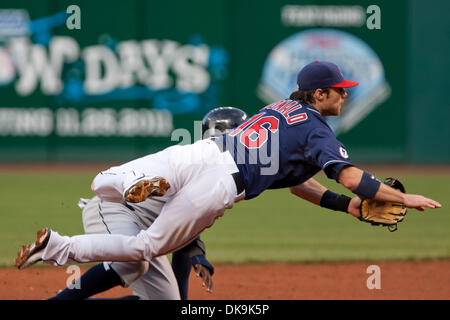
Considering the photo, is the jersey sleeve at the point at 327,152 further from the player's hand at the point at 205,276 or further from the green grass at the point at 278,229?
the green grass at the point at 278,229

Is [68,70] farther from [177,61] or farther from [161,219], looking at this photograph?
[161,219]

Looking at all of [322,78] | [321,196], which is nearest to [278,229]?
[321,196]

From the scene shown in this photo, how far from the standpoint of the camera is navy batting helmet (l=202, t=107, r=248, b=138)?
4.83m

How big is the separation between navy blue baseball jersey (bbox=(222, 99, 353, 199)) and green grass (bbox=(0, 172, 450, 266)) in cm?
313

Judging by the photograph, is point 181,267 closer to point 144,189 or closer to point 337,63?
point 144,189

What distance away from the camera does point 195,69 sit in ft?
52.4

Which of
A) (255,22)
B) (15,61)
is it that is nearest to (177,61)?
(255,22)

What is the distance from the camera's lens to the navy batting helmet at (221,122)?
4833mm

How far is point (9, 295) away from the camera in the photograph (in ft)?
18.5

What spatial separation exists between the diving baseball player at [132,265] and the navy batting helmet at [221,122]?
2.24 feet

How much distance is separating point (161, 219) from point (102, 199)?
457 mm

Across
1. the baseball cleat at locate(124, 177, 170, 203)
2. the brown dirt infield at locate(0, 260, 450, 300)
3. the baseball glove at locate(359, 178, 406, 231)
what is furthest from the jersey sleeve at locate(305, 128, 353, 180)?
the brown dirt infield at locate(0, 260, 450, 300)

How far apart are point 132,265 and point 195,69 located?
39.3ft

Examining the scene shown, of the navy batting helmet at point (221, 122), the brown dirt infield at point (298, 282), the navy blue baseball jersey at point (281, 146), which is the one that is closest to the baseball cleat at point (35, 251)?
the navy blue baseball jersey at point (281, 146)
